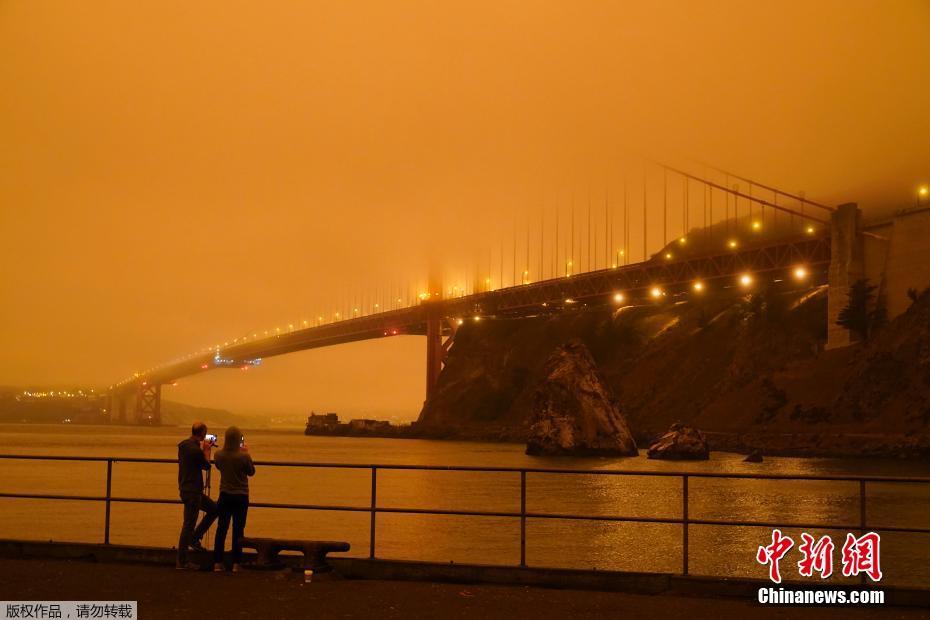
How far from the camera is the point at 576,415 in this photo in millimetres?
72688

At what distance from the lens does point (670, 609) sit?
8.16m

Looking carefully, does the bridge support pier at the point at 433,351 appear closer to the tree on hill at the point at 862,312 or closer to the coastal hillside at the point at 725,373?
the coastal hillside at the point at 725,373

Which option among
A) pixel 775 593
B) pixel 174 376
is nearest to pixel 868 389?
pixel 775 593

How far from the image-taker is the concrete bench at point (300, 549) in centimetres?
959

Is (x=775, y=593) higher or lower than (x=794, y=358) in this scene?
lower

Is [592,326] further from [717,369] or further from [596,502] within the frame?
[596,502]

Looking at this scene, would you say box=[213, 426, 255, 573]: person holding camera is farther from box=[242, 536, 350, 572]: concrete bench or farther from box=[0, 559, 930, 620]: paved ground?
box=[0, 559, 930, 620]: paved ground

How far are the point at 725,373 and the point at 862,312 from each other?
20118 mm

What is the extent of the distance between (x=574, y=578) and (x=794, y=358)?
8257cm

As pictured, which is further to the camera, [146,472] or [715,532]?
[146,472]

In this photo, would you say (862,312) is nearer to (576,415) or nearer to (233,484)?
(576,415)

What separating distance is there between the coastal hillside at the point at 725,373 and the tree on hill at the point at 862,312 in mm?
2198

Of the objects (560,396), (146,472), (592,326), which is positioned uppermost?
(592,326)

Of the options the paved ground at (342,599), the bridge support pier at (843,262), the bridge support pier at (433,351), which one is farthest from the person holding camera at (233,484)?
the bridge support pier at (433,351)
